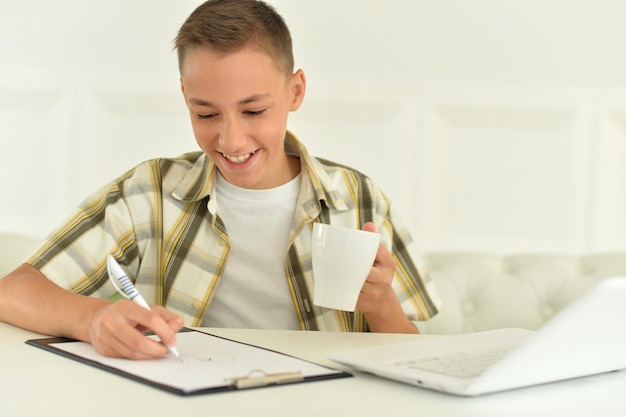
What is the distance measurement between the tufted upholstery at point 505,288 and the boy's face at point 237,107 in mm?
479

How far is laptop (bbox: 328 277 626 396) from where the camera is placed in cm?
78

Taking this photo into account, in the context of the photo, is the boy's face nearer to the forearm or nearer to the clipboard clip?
the forearm

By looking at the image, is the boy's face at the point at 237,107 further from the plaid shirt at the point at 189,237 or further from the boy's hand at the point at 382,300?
the boy's hand at the point at 382,300

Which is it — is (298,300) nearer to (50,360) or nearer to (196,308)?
(196,308)

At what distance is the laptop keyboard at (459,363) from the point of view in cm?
88

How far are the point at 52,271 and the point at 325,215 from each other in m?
0.49

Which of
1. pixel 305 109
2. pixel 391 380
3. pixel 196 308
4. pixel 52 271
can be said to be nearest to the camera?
pixel 391 380

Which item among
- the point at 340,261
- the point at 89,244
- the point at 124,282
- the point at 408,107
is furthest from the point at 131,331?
the point at 408,107

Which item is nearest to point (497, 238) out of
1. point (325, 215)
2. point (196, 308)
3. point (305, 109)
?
point (305, 109)

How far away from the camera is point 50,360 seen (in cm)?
95

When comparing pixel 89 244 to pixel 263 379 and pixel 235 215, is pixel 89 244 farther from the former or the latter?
pixel 263 379

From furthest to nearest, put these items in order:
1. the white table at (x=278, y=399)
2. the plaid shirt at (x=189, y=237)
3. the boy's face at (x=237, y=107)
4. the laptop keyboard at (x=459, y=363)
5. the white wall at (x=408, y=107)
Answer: the white wall at (x=408, y=107) → the plaid shirt at (x=189, y=237) → the boy's face at (x=237, y=107) → the laptop keyboard at (x=459, y=363) → the white table at (x=278, y=399)

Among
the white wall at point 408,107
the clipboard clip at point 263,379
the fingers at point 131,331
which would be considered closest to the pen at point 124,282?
the fingers at point 131,331

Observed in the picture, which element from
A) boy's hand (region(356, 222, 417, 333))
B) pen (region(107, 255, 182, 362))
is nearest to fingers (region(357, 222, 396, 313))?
boy's hand (region(356, 222, 417, 333))
